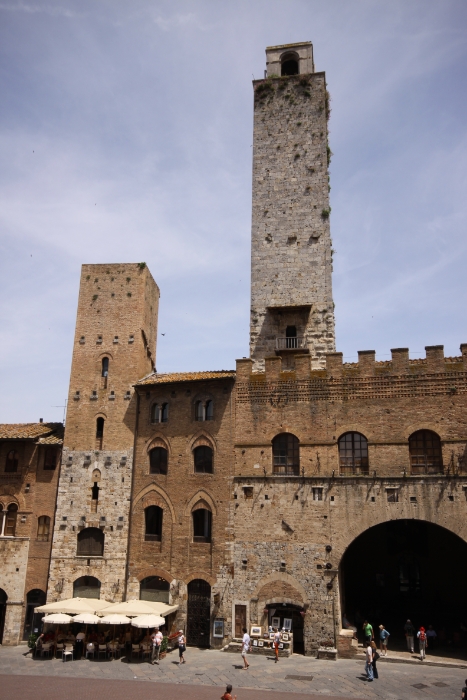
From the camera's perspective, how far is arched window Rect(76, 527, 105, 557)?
2664cm

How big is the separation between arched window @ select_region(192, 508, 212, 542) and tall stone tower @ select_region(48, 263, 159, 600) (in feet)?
11.4

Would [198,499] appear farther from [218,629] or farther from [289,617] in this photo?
[289,617]

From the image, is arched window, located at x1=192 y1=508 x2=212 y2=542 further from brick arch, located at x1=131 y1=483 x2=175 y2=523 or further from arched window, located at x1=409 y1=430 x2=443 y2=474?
arched window, located at x1=409 y1=430 x2=443 y2=474

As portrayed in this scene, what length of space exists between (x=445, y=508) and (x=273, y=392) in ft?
29.1

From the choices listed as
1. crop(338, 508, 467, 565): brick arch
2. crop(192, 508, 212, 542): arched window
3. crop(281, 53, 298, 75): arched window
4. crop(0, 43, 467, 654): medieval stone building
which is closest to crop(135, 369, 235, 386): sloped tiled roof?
crop(0, 43, 467, 654): medieval stone building

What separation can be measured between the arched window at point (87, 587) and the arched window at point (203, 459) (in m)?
7.08

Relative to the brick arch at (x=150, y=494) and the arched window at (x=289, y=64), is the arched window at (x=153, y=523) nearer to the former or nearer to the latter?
the brick arch at (x=150, y=494)

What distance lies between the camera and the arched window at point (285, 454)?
83.4 feet

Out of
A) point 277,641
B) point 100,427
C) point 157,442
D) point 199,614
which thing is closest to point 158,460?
point 157,442

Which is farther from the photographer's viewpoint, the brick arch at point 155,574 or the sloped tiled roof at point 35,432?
the sloped tiled roof at point 35,432

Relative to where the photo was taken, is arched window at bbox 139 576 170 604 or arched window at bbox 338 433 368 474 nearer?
arched window at bbox 338 433 368 474

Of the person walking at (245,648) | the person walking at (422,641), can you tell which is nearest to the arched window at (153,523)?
the person walking at (245,648)

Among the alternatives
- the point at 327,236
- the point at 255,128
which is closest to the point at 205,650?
the point at 327,236

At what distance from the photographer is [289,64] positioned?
118ft
